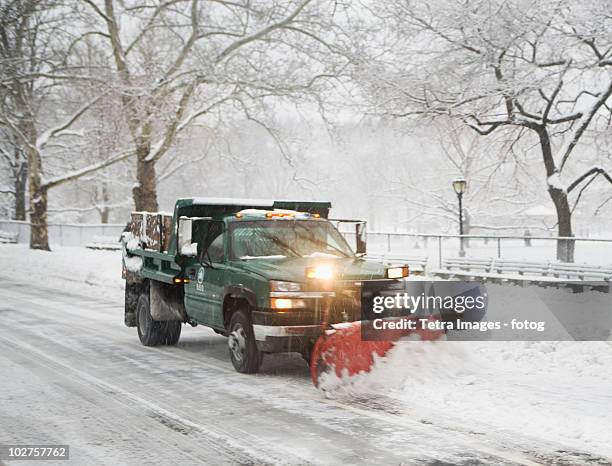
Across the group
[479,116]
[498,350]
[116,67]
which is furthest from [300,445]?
[116,67]

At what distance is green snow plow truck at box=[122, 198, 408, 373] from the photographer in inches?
325

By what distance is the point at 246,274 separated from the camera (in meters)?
8.63

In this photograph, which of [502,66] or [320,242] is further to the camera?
[502,66]

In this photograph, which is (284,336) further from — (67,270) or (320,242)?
(67,270)

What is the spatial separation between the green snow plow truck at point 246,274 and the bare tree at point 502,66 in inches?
513

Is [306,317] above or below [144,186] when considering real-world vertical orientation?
below

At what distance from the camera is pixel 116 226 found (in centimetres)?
4628

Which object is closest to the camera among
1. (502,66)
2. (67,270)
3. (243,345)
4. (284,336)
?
(284,336)

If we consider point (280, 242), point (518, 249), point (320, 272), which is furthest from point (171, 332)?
point (518, 249)

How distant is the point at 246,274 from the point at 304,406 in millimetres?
1937

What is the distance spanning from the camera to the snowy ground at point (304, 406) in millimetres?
5859

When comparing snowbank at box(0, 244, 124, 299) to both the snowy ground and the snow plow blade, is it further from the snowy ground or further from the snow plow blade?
the snow plow blade

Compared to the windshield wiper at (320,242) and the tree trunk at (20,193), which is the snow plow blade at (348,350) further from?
the tree trunk at (20,193)

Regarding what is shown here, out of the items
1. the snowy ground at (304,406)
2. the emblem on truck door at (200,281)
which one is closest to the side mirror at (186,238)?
the emblem on truck door at (200,281)
